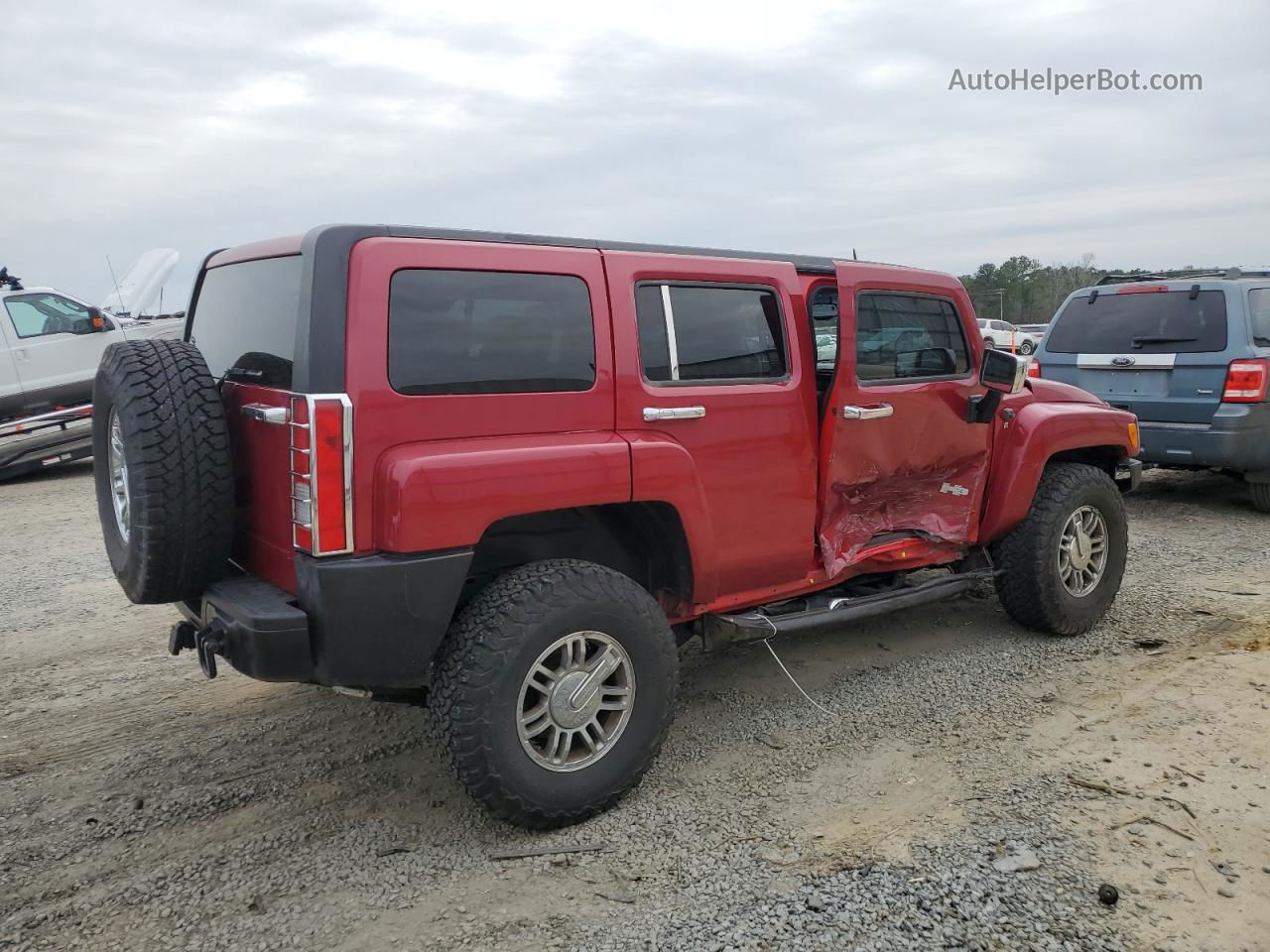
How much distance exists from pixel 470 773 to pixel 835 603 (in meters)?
1.91

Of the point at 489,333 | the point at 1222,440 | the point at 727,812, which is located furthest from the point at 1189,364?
the point at 489,333

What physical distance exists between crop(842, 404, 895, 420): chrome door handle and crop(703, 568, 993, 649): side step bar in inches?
32.5

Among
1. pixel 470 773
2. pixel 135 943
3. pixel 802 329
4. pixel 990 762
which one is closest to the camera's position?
pixel 135 943

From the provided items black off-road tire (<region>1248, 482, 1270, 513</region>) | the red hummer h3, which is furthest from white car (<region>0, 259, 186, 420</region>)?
black off-road tire (<region>1248, 482, 1270, 513</region>)

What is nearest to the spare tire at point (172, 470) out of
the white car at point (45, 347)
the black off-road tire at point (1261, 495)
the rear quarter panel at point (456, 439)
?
the rear quarter panel at point (456, 439)

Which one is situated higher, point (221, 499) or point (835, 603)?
point (221, 499)

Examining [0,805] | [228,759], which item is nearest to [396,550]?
[228,759]

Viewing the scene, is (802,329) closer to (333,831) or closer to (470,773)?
(470,773)

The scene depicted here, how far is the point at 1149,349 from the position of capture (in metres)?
7.85

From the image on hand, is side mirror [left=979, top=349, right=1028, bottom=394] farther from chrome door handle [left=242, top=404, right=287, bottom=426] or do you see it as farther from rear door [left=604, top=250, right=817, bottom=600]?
chrome door handle [left=242, top=404, right=287, bottom=426]

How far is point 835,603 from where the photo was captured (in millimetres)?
4242

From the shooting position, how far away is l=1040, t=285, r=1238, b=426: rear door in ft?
24.9

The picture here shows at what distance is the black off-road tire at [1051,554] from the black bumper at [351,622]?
3.17 meters

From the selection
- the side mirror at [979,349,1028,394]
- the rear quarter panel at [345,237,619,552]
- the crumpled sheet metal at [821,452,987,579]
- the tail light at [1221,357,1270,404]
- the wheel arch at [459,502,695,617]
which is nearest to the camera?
the rear quarter panel at [345,237,619,552]
